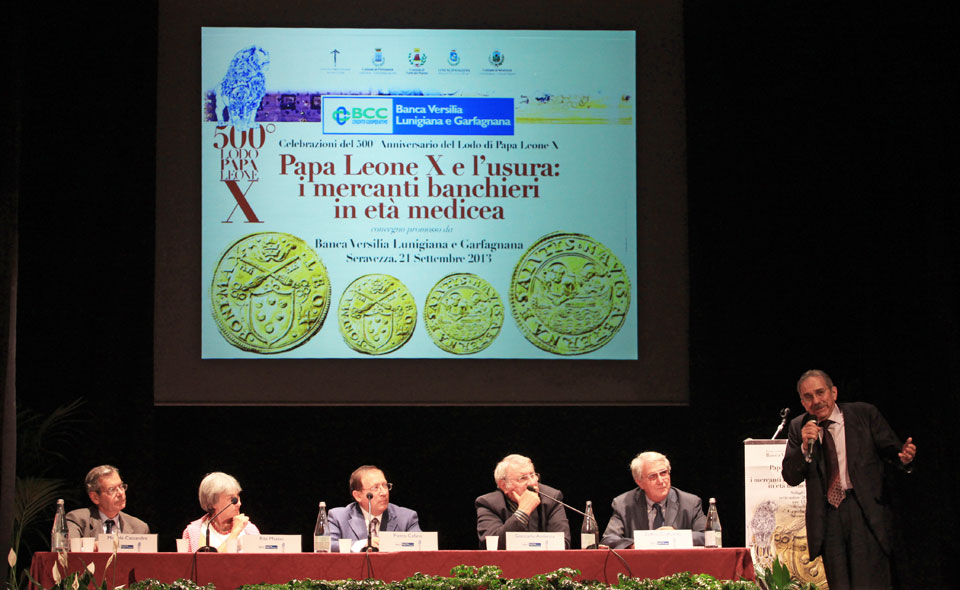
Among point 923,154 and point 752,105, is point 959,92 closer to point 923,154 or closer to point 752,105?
point 923,154

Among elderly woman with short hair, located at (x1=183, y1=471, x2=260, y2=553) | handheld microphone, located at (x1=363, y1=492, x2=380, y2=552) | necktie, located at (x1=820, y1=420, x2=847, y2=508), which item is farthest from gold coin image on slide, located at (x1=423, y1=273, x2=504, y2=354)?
necktie, located at (x1=820, y1=420, x2=847, y2=508)

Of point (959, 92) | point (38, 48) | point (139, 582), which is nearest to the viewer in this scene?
point (139, 582)

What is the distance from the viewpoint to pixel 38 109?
5324 mm

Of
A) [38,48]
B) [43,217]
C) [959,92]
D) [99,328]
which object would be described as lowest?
[99,328]

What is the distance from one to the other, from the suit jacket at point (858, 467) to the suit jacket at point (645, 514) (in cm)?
55

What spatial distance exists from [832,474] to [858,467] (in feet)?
0.37

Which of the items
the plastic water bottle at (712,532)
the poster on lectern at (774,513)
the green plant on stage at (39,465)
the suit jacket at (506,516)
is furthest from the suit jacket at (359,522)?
the poster on lectern at (774,513)

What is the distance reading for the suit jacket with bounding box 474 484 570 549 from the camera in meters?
4.58

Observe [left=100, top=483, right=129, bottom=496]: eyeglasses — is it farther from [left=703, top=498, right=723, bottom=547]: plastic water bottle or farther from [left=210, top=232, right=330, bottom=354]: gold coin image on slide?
[left=703, top=498, right=723, bottom=547]: plastic water bottle

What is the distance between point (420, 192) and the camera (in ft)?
17.5

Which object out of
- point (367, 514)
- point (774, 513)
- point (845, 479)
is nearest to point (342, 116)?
point (367, 514)

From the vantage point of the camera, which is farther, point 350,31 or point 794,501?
point 350,31

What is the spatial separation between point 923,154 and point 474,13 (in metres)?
2.38

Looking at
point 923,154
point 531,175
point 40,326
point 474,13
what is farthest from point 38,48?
point 923,154
